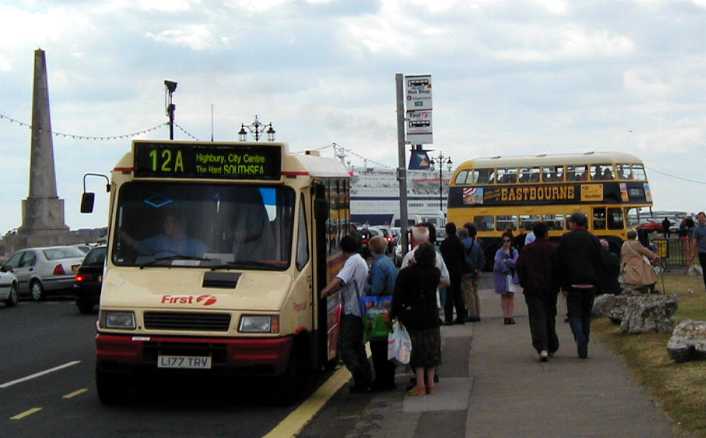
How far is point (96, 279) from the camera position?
26453 millimetres

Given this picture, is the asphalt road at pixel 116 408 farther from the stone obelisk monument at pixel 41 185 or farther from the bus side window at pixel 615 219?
the stone obelisk monument at pixel 41 185

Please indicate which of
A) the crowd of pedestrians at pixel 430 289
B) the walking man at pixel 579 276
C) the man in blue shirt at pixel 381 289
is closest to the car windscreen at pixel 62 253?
the crowd of pedestrians at pixel 430 289

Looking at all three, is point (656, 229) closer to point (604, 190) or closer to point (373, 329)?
point (604, 190)

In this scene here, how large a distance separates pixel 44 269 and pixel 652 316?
2021cm

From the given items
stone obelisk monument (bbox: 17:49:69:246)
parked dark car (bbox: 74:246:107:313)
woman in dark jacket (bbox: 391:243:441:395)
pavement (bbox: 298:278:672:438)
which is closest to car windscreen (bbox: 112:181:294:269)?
woman in dark jacket (bbox: 391:243:441:395)

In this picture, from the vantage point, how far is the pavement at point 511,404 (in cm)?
988

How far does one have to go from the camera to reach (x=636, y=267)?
20.5m

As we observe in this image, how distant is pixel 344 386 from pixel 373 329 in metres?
1.38

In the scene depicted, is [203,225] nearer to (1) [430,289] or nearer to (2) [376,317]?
(2) [376,317]

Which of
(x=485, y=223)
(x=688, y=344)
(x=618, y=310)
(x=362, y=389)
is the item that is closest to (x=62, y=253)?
(x=618, y=310)

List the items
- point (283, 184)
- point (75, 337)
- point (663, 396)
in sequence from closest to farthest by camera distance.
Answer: point (663, 396) < point (283, 184) < point (75, 337)

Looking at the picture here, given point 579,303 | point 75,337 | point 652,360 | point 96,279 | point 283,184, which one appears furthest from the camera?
point 96,279

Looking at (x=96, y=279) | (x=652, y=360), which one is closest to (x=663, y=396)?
(x=652, y=360)

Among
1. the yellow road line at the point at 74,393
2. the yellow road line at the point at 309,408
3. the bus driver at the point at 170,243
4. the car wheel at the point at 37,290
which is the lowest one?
the yellow road line at the point at 309,408
